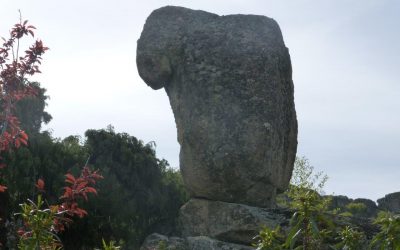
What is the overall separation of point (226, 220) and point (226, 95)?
5.23 feet

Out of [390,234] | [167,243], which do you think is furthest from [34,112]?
[390,234]

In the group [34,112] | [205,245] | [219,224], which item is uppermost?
[34,112]

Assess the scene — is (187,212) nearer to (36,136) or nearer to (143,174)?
(36,136)

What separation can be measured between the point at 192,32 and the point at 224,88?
38.5 inches

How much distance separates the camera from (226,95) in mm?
8250

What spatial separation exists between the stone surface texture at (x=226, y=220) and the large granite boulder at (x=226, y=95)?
0.21 metres

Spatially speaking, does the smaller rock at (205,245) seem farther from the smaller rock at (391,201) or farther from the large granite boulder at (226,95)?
the smaller rock at (391,201)

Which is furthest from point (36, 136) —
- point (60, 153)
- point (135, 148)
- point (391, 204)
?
point (391, 204)

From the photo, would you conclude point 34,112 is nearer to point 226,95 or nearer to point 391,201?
point 391,201

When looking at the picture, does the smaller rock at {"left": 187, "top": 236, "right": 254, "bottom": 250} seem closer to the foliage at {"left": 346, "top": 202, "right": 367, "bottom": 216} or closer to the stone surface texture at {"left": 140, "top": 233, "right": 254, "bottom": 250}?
the stone surface texture at {"left": 140, "top": 233, "right": 254, "bottom": 250}

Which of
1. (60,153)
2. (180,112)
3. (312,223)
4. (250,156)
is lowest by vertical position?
(312,223)

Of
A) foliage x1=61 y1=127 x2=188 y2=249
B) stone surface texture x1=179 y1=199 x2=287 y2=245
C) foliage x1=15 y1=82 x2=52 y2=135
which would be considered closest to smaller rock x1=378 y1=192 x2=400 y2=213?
foliage x1=61 y1=127 x2=188 y2=249

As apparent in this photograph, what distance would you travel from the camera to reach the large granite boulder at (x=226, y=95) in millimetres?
8125

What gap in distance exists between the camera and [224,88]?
8281mm
